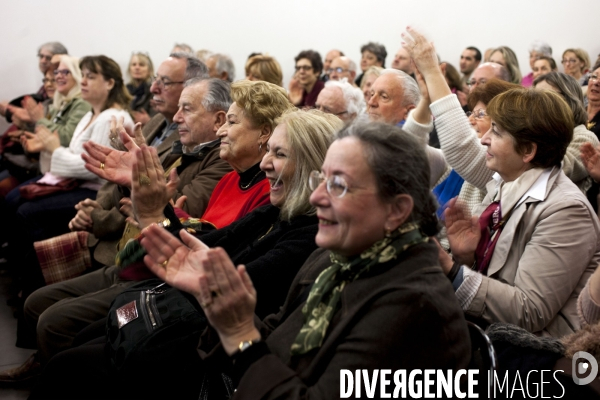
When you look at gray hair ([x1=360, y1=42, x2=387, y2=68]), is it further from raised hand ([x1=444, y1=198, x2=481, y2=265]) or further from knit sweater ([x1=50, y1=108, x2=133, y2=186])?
raised hand ([x1=444, y1=198, x2=481, y2=265])

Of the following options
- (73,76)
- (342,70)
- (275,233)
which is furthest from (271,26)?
(275,233)

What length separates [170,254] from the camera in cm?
169

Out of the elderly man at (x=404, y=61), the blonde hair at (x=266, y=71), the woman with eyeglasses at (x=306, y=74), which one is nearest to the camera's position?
the blonde hair at (x=266, y=71)

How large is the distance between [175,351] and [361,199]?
2.66 ft

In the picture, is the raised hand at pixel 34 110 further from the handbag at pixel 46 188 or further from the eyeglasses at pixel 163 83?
the eyeglasses at pixel 163 83

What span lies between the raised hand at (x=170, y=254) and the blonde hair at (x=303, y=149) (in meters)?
0.49

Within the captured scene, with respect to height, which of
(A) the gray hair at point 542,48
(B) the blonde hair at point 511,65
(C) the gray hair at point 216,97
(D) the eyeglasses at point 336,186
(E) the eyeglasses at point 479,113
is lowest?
(A) the gray hair at point 542,48

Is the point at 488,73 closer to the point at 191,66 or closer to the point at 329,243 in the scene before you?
the point at 191,66

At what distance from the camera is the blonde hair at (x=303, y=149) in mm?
2150

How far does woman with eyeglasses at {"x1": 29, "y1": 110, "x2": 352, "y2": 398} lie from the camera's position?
202cm

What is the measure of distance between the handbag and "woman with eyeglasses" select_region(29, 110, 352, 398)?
2.04m

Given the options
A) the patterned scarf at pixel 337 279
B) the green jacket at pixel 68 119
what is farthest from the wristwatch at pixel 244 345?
the green jacket at pixel 68 119

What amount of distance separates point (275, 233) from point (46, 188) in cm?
249

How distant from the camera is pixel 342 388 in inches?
54.1
